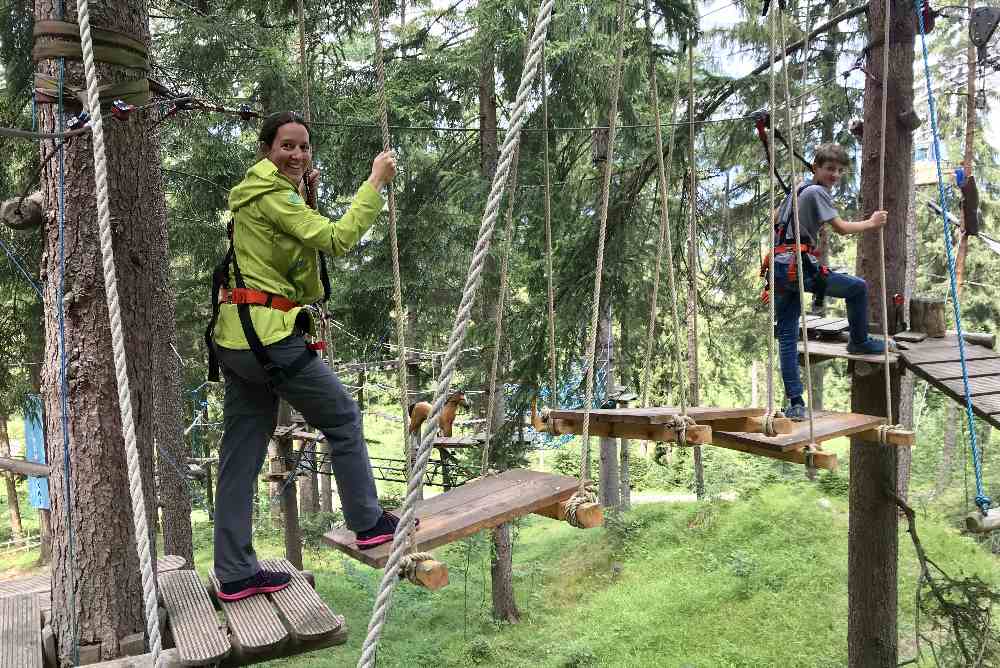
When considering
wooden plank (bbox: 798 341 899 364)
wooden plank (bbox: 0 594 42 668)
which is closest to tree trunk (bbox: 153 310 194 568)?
wooden plank (bbox: 0 594 42 668)

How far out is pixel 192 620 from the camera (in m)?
2.25

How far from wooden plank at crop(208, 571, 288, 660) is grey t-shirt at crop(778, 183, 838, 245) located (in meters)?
3.35

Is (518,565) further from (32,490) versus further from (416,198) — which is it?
(32,490)

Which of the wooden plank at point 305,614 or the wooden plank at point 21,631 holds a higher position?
the wooden plank at point 305,614

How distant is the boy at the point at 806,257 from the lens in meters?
4.03

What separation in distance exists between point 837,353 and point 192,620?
4219 mm

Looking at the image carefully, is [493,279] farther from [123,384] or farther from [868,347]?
[123,384]

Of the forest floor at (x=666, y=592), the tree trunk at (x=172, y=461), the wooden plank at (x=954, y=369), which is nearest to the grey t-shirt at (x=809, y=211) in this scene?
the wooden plank at (x=954, y=369)

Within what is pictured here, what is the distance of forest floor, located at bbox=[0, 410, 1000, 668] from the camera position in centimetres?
846

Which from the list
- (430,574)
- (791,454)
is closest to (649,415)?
(791,454)

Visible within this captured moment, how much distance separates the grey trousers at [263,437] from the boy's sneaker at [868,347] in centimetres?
365

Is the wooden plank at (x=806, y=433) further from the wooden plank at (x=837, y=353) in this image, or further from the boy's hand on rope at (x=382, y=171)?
the boy's hand on rope at (x=382, y=171)

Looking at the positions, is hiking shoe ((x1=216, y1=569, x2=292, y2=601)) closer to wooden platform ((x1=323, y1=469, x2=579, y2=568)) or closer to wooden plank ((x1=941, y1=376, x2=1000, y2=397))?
wooden platform ((x1=323, y1=469, x2=579, y2=568))

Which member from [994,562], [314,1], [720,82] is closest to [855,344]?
[720,82]
